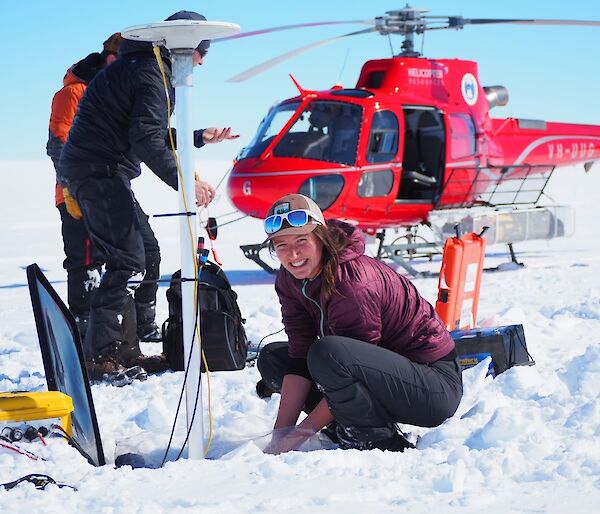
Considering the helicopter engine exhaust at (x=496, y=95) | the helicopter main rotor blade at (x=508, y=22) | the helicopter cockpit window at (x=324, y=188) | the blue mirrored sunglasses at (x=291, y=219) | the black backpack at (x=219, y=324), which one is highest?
the helicopter main rotor blade at (x=508, y=22)

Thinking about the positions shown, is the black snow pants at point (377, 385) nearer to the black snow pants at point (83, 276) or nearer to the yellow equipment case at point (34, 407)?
the yellow equipment case at point (34, 407)

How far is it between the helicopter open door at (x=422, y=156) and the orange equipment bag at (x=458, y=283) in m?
4.56

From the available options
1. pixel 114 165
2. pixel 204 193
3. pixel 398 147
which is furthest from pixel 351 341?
pixel 398 147

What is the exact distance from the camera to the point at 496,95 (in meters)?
11.3

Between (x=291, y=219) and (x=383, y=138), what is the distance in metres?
6.50

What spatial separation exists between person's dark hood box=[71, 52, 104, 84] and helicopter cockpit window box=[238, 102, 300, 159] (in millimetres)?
3391

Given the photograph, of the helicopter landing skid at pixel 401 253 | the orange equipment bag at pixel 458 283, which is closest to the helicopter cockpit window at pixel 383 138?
the helicopter landing skid at pixel 401 253

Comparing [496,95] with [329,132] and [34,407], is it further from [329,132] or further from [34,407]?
[34,407]

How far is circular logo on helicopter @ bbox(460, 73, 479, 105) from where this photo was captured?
1051cm

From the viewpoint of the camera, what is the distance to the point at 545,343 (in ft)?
19.5

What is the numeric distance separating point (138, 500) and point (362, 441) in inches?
42.8

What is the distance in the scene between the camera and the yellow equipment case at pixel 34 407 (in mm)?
3000

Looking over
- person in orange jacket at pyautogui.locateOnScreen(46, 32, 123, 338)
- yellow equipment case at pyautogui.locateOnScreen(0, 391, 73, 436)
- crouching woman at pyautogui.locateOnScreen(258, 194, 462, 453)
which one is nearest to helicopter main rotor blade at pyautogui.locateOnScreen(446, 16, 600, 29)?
person in orange jacket at pyautogui.locateOnScreen(46, 32, 123, 338)

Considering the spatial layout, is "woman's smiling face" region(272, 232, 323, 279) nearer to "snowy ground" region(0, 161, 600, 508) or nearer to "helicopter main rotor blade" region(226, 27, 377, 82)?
"snowy ground" region(0, 161, 600, 508)
